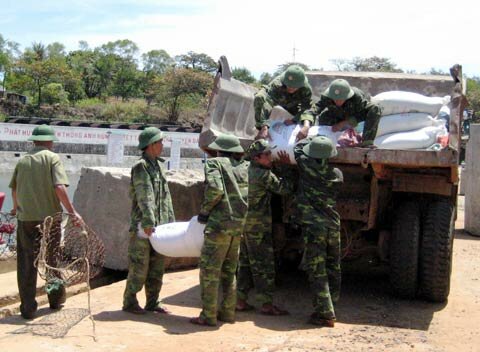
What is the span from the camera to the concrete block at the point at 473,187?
43.3 feet

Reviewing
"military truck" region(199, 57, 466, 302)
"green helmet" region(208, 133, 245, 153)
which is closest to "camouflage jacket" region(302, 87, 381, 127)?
"military truck" region(199, 57, 466, 302)

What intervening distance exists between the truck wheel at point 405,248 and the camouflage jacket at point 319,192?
847mm

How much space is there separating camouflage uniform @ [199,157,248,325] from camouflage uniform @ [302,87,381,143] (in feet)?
4.68

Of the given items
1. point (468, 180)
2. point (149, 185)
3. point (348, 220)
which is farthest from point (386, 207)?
point (468, 180)

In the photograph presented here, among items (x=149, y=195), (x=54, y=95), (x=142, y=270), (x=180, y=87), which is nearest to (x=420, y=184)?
(x=149, y=195)

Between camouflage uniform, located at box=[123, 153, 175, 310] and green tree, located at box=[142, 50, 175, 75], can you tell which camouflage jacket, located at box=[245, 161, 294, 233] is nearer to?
camouflage uniform, located at box=[123, 153, 175, 310]

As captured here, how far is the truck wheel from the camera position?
21.7 feet

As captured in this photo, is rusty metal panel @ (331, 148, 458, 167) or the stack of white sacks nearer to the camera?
rusty metal panel @ (331, 148, 458, 167)

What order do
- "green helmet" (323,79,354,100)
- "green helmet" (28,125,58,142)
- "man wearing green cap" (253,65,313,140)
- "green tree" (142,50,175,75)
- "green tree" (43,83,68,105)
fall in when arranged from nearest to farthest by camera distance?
"green helmet" (28,125,58,142) < "green helmet" (323,79,354,100) < "man wearing green cap" (253,65,313,140) < "green tree" (43,83,68,105) < "green tree" (142,50,175,75)

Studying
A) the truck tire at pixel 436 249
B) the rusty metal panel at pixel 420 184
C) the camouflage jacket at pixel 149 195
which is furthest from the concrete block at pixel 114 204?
the truck tire at pixel 436 249

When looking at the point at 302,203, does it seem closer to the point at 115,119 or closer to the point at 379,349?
the point at 379,349

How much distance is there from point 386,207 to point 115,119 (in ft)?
143

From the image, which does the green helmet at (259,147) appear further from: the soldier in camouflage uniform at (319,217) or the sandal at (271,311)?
the sandal at (271,311)

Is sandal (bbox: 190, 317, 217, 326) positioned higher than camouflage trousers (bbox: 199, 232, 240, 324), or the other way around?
camouflage trousers (bbox: 199, 232, 240, 324)
